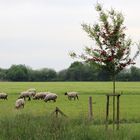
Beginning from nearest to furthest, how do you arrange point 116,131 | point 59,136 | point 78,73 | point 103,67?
point 59,136 < point 116,131 < point 103,67 < point 78,73

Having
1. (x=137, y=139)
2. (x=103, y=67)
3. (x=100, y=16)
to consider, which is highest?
(x=100, y=16)

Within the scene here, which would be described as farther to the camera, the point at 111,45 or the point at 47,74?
the point at 47,74

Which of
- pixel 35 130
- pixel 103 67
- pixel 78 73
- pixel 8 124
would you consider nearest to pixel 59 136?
pixel 35 130

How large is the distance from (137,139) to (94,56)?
636 centimetres

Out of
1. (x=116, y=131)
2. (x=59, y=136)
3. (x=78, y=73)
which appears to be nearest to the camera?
(x=59, y=136)

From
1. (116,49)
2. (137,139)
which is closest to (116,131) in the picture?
(137,139)

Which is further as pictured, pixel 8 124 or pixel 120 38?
pixel 120 38

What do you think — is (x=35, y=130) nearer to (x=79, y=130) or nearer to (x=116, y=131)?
(x=79, y=130)

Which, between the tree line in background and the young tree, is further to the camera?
the tree line in background

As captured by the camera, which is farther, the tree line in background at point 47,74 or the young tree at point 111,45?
the tree line in background at point 47,74

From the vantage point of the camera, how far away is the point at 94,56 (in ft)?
82.1

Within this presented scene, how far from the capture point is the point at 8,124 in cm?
2033

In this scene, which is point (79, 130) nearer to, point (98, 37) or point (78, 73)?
point (98, 37)

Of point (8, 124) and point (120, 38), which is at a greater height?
point (120, 38)
